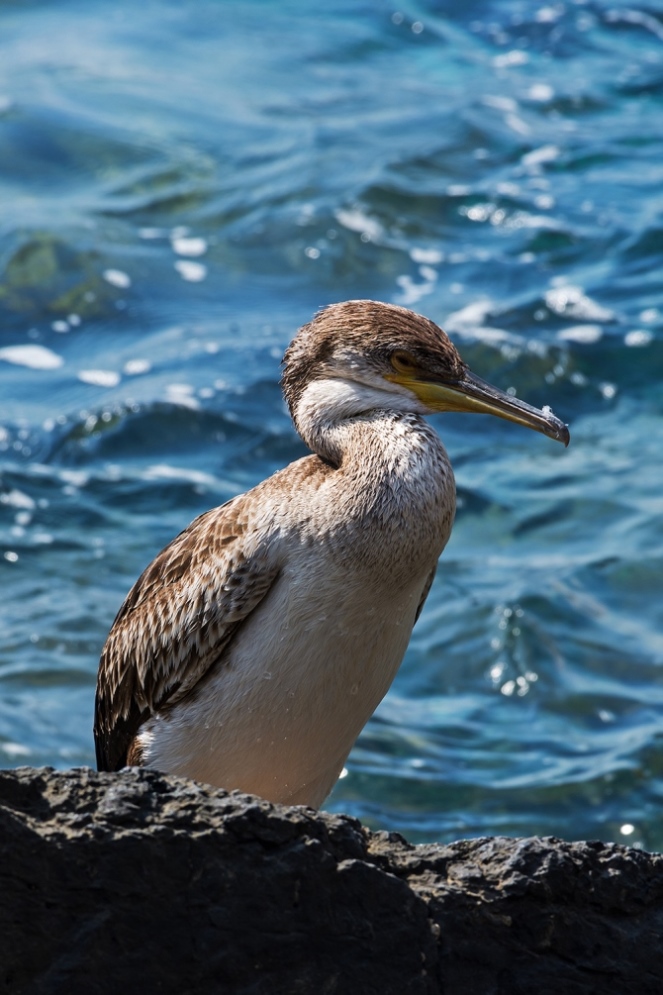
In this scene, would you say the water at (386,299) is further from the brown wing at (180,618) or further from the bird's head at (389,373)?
the bird's head at (389,373)

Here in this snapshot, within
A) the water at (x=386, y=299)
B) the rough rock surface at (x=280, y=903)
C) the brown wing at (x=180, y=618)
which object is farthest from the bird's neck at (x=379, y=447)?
the water at (x=386, y=299)

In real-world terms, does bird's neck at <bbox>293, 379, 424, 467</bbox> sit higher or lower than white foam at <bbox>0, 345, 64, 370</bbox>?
lower

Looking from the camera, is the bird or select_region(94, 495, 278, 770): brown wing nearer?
the bird

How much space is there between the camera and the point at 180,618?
5008 mm

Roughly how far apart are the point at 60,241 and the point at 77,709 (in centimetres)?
579

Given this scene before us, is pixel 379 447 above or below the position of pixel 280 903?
above

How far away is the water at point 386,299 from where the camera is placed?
362 inches

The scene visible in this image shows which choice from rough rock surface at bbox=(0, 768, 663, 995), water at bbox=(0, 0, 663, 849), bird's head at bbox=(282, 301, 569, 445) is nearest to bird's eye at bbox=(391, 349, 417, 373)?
bird's head at bbox=(282, 301, 569, 445)

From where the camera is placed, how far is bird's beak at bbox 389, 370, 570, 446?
4926 mm

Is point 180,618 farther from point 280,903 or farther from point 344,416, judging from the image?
point 280,903

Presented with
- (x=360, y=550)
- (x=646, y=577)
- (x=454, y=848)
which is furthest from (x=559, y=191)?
(x=454, y=848)

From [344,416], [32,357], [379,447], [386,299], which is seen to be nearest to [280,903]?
[379,447]

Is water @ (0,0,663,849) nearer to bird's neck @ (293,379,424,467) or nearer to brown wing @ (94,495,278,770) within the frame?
brown wing @ (94,495,278,770)

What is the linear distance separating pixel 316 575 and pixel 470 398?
0.78 metres
